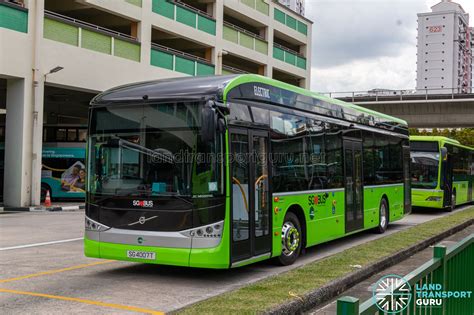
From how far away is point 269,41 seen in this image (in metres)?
38.2

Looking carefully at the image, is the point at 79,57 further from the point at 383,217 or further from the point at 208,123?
the point at 208,123

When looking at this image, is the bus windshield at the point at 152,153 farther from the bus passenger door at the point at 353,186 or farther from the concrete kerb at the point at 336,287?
the bus passenger door at the point at 353,186

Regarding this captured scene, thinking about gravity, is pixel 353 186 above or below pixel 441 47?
below

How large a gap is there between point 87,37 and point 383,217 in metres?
14.7

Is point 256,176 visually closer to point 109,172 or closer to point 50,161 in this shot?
point 109,172

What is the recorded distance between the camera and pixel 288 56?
40812 mm

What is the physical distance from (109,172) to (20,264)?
256cm

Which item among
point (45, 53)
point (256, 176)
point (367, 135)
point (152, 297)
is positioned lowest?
point (152, 297)

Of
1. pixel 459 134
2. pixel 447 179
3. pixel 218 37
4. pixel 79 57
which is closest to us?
pixel 447 179

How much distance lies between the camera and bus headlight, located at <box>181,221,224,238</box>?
7.90m

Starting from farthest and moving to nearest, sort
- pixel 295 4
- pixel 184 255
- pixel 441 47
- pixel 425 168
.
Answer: pixel 441 47
pixel 295 4
pixel 425 168
pixel 184 255

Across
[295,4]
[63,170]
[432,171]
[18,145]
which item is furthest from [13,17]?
[295,4]

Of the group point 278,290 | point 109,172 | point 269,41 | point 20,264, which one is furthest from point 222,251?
point 269,41

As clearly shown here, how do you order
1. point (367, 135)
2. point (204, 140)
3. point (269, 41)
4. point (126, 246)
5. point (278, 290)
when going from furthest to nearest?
point (269, 41), point (367, 135), point (126, 246), point (204, 140), point (278, 290)
